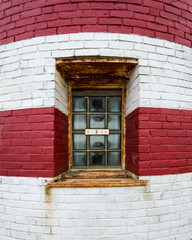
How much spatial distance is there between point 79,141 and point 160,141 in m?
Answer: 1.15

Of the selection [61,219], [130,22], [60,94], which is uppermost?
[130,22]

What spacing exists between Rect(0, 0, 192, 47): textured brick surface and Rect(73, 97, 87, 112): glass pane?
934 millimetres

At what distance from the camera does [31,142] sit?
2084 millimetres

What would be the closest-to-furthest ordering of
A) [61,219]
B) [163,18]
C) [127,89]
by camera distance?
[61,219] < [163,18] < [127,89]

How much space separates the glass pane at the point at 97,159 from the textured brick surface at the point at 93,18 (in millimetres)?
1688

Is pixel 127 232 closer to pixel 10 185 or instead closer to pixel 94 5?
pixel 10 185

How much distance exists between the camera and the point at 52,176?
2023mm

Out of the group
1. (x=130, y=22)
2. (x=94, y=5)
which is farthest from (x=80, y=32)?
(x=130, y=22)

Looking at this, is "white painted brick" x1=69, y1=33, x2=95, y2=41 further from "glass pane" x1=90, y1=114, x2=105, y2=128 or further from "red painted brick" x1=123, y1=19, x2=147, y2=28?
"glass pane" x1=90, y1=114, x2=105, y2=128

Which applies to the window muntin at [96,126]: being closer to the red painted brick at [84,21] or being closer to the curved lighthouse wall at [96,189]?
the curved lighthouse wall at [96,189]

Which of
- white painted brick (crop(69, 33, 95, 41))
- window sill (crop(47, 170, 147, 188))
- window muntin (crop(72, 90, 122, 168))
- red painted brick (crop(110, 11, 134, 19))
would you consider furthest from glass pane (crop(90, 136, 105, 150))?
red painted brick (crop(110, 11, 134, 19))

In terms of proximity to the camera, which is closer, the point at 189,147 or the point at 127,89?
the point at 189,147

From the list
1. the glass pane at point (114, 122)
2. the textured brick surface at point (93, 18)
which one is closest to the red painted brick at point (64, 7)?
the textured brick surface at point (93, 18)

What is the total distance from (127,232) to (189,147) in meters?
1.31
